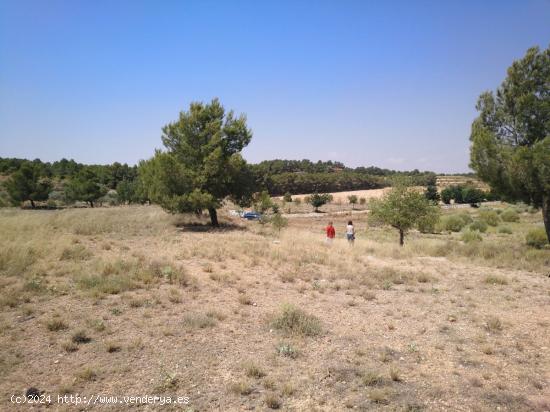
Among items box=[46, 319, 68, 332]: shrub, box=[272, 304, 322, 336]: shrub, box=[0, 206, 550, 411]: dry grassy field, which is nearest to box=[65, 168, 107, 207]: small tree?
box=[0, 206, 550, 411]: dry grassy field

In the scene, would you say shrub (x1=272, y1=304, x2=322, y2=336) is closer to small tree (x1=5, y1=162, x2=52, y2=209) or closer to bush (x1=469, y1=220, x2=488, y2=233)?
bush (x1=469, y1=220, x2=488, y2=233)

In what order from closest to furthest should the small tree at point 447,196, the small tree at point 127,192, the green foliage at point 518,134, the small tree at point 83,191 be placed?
1. the green foliage at point 518,134
2. the small tree at point 83,191
3. the small tree at point 127,192
4. the small tree at point 447,196

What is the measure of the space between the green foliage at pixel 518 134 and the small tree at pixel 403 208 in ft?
14.8

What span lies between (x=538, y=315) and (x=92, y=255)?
1381 cm

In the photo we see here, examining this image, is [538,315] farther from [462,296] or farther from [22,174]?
[22,174]

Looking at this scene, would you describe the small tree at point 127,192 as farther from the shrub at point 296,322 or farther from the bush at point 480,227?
the shrub at point 296,322

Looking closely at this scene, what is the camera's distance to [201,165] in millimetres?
25078

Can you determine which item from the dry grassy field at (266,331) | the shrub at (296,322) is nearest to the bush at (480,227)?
the dry grassy field at (266,331)

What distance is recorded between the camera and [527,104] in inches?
741

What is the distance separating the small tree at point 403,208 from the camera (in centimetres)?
2383

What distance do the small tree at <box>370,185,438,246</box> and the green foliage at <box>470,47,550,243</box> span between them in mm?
4517

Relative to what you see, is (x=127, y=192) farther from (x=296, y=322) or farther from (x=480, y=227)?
(x=296, y=322)

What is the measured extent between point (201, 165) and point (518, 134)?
18.9m

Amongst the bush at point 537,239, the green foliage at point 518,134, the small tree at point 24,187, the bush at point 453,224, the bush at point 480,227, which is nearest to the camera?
the green foliage at point 518,134
